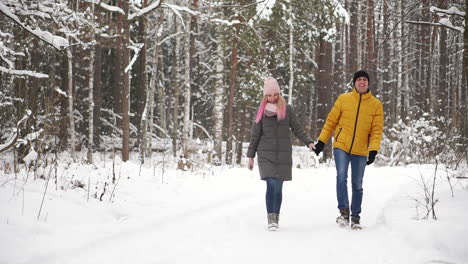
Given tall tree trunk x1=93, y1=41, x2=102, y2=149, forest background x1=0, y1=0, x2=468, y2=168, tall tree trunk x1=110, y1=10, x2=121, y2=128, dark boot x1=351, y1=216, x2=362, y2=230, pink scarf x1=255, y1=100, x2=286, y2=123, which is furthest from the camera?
tall tree trunk x1=110, y1=10, x2=121, y2=128

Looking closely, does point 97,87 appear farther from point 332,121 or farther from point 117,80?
point 332,121

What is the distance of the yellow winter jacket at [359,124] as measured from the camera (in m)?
5.05

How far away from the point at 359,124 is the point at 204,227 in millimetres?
2483

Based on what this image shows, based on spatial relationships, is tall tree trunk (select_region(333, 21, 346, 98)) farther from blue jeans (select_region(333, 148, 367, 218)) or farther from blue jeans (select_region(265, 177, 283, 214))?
blue jeans (select_region(265, 177, 283, 214))

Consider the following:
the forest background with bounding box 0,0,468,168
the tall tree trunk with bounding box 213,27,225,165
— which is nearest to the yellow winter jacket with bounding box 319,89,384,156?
the forest background with bounding box 0,0,468,168

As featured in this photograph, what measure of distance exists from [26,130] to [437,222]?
280 inches

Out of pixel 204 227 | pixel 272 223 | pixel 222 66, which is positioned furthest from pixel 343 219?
pixel 222 66

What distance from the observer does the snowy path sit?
374 centimetres

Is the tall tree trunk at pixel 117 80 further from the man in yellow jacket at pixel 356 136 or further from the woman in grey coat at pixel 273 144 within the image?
the man in yellow jacket at pixel 356 136

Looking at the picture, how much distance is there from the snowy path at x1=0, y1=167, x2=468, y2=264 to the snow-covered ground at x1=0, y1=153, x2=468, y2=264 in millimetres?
→ 11

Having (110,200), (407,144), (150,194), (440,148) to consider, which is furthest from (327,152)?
(110,200)

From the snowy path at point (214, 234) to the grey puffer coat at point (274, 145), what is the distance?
777mm

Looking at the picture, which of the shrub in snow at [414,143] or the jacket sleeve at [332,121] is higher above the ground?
the jacket sleeve at [332,121]

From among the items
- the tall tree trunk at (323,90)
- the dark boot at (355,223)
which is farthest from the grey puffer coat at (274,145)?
the tall tree trunk at (323,90)
